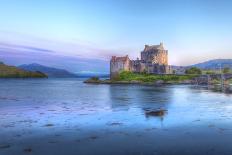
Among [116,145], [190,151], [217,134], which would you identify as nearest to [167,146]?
[190,151]

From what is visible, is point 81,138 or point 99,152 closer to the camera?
point 99,152

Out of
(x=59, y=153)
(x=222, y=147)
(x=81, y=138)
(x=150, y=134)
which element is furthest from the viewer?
(x=150, y=134)

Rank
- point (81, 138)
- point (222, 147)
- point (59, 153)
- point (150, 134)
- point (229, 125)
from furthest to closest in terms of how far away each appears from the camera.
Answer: point (229, 125), point (150, 134), point (81, 138), point (222, 147), point (59, 153)

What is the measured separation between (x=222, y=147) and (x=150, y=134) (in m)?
8.04

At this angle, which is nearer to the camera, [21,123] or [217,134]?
[217,134]

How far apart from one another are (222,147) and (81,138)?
1365cm

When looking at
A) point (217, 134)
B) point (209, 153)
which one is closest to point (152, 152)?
point (209, 153)

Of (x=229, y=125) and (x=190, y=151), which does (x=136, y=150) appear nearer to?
(x=190, y=151)

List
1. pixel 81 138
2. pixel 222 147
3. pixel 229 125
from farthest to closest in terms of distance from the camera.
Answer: pixel 229 125
pixel 81 138
pixel 222 147

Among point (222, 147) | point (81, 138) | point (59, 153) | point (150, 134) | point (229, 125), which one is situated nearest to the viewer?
point (59, 153)

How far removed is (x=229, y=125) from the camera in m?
36.6

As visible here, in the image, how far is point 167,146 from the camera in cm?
2517

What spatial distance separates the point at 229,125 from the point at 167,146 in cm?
1542

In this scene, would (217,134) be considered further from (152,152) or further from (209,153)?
(152,152)
